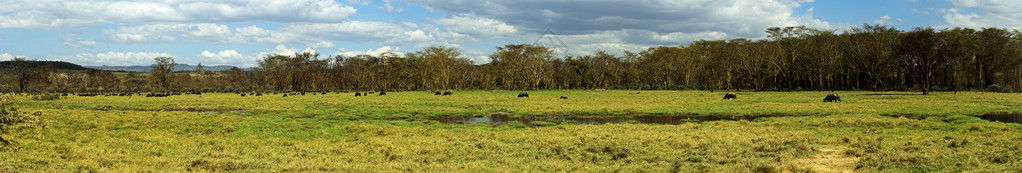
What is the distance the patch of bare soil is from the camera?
9.71m

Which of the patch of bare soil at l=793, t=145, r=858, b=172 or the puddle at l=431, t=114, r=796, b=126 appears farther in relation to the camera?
the puddle at l=431, t=114, r=796, b=126

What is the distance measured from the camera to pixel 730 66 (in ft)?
274

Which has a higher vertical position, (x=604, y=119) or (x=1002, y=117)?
(x=1002, y=117)

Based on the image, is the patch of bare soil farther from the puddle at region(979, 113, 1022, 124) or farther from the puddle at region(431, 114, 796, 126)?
the puddle at region(979, 113, 1022, 124)

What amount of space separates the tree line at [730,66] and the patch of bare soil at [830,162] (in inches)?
1918

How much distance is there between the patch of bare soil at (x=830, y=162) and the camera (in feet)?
31.9

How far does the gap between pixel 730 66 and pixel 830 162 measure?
7848 cm

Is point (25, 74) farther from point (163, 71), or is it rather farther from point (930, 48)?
point (930, 48)

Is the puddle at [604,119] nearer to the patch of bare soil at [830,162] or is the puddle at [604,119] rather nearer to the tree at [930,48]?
the patch of bare soil at [830,162]

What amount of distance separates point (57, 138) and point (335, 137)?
7.32 meters

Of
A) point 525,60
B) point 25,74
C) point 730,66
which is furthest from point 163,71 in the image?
point 730,66

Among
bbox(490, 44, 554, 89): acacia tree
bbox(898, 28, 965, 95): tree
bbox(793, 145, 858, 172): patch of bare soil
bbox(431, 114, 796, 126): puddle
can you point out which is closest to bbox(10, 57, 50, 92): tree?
bbox(490, 44, 554, 89): acacia tree

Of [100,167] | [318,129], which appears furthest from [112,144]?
[318,129]

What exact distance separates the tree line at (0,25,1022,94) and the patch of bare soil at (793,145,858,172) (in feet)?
160
